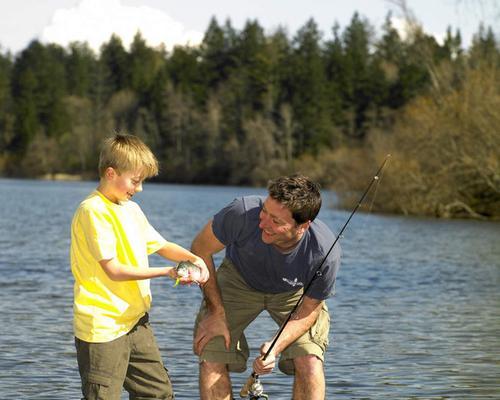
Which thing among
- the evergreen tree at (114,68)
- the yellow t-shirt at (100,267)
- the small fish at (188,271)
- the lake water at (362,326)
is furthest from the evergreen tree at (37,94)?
the small fish at (188,271)

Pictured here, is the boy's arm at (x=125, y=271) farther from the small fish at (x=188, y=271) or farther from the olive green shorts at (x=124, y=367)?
the olive green shorts at (x=124, y=367)

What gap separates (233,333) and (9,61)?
127 m

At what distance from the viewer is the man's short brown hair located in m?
5.33

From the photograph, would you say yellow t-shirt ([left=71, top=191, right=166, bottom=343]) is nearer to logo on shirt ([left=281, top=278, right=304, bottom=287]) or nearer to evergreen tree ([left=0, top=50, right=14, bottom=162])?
logo on shirt ([left=281, top=278, right=304, bottom=287])

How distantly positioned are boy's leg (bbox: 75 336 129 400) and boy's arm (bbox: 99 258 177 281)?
0.33 meters

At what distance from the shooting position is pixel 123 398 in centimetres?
730

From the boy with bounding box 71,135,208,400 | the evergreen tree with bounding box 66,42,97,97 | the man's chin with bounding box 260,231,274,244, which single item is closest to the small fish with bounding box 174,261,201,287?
the boy with bounding box 71,135,208,400

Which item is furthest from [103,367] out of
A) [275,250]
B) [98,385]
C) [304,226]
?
[304,226]

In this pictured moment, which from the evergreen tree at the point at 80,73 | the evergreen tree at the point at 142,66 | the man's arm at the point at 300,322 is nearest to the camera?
the man's arm at the point at 300,322

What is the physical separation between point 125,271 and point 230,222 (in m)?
0.84

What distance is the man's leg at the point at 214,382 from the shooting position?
230 inches

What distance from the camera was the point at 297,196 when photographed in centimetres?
535

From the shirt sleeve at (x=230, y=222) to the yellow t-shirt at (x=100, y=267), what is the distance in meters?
0.54

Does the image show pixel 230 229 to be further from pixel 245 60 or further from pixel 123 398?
pixel 245 60
